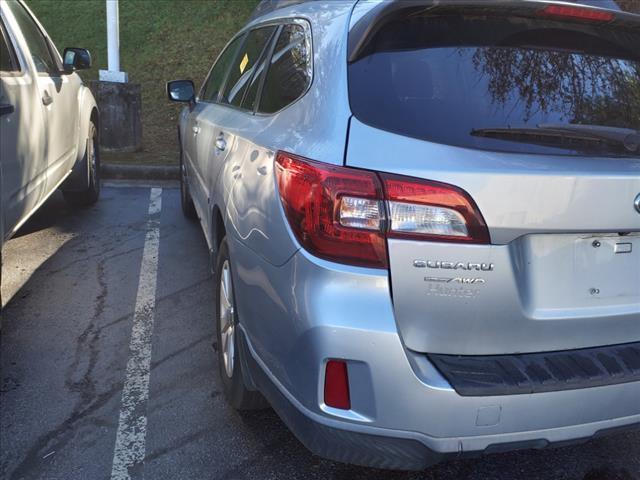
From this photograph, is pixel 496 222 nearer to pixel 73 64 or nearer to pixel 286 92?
pixel 286 92

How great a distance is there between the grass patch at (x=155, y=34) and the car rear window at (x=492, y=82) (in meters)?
9.17

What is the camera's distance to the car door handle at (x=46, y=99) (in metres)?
4.33

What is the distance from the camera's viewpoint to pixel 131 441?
8.89 feet

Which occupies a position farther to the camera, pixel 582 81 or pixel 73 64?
pixel 73 64

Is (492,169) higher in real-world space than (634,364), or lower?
higher

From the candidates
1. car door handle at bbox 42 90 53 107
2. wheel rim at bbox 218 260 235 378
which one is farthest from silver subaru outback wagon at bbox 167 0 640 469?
car door handle at bbox 42 90 53 107

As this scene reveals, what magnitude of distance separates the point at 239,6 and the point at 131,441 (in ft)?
46.7

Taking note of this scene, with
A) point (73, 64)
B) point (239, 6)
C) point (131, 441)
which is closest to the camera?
point (131, 441)

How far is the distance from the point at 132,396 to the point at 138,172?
516cm

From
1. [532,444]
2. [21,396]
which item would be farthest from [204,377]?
[532,444]

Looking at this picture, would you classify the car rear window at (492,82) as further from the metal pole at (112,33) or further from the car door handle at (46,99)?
the metal pole at (112,33)

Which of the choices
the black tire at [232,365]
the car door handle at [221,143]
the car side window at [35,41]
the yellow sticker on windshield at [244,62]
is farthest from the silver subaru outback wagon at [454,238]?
the car side window at [35,41]

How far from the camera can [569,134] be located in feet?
→ 6.54

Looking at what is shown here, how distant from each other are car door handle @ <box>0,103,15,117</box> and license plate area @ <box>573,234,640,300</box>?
2.90 metres
